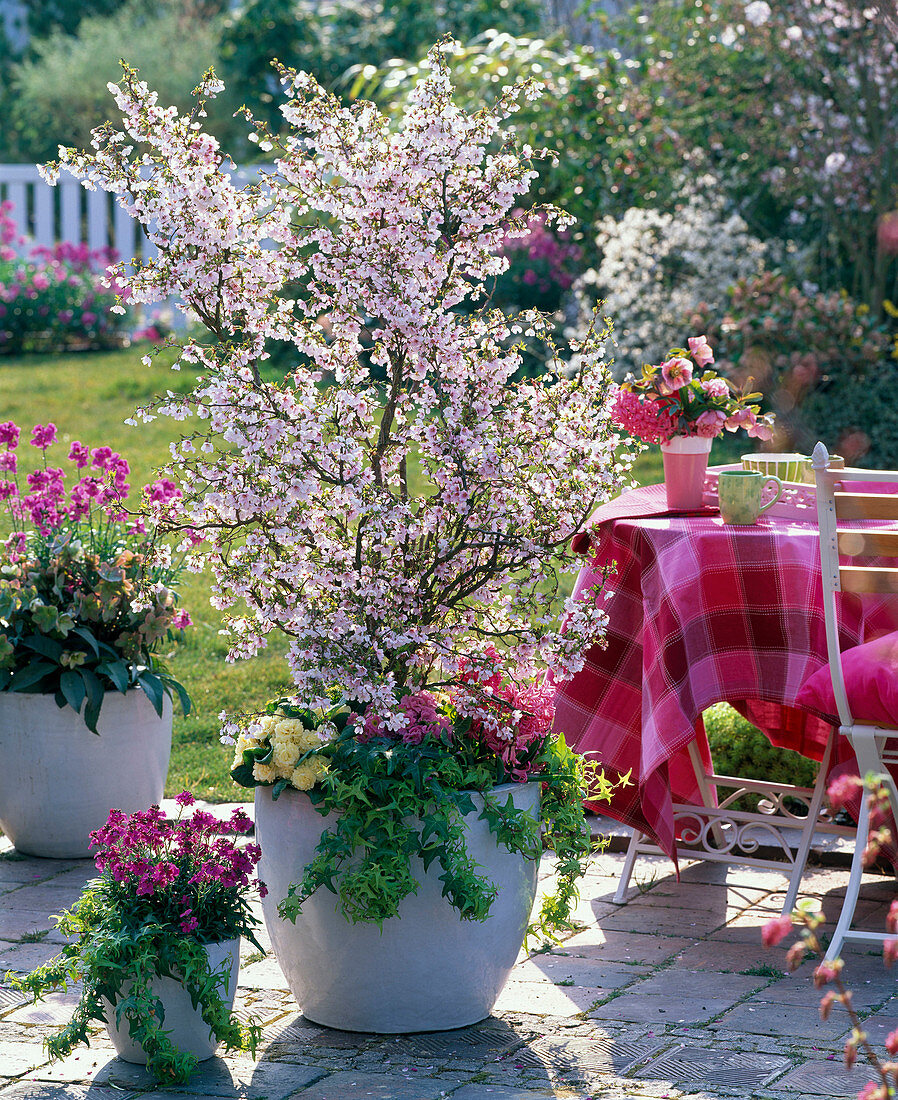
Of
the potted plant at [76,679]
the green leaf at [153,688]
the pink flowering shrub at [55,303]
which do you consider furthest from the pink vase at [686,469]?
the pink flowering shrub at [55,303]

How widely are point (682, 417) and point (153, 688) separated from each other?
5.22ft

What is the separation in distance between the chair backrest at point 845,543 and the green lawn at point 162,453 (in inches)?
47.7

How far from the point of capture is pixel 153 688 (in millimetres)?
3924

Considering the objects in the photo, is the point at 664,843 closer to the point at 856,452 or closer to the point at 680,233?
the point at 856,452

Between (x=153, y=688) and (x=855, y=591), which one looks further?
A: (x=153, y=688)

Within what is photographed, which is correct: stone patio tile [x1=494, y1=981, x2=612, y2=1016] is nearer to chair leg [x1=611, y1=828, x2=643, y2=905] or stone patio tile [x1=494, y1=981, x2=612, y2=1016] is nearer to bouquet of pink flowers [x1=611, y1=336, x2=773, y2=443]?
chair leg [x1=611, y1=828, x2=643, y2=905]

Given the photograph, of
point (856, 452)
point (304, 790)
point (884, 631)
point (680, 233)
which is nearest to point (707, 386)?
point (884, 631)

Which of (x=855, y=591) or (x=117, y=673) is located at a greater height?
(x=855, y=591)

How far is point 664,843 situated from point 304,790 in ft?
3.12

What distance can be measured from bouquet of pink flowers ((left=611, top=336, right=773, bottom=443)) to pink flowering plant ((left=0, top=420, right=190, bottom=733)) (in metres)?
1.25

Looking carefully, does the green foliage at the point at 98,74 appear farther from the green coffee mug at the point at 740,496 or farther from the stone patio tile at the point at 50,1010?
the stone patio tile at the point at 50,1010

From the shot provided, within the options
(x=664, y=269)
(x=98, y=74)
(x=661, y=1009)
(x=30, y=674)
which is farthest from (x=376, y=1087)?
(x=98, y=74)

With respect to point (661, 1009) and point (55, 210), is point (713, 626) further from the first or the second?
point (55, 210)

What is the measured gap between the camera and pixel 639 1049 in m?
2.82
